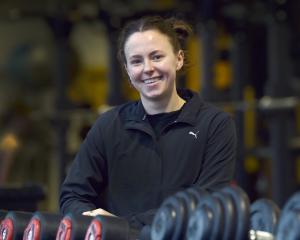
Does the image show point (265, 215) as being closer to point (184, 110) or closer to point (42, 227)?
point (184, 110)

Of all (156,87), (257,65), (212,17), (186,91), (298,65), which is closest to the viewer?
(156,87)

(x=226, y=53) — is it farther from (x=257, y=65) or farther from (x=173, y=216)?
(x=173, y=216)

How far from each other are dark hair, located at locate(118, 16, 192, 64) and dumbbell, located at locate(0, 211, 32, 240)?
54 centimetres

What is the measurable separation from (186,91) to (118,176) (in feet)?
1.07

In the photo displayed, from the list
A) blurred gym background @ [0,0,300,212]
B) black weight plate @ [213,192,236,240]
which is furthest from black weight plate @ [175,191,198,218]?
blurred gym background @ [0,0,300,212]

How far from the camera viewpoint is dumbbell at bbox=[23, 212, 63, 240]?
97.4 inches

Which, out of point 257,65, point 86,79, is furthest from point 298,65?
point 86,79

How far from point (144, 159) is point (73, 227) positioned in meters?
0.33

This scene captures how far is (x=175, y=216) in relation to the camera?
2096 mm

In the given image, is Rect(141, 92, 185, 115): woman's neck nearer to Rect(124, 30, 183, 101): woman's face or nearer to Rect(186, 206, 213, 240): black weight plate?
Rect(124, 30, 183, 101): woman's face

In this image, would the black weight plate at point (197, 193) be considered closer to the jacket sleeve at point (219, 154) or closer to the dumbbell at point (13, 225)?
the jacket sleeve at point (219, 154)

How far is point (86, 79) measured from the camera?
29.3 feet

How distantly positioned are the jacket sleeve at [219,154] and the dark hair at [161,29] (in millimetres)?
245

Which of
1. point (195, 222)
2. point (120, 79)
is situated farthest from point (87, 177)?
point (120, 79)
